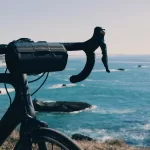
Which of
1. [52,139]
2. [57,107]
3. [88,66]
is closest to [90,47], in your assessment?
[88,66]

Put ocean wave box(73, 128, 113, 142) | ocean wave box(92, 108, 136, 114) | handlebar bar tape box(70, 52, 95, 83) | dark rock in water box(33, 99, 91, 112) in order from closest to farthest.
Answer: handlebar bar tape box(70, 52, 95, 83), ocean wave box(73, 128, 113, 142), ocean wave box(92, 108, 136, 114), dark rock in water box(33, 99, 91, 112)

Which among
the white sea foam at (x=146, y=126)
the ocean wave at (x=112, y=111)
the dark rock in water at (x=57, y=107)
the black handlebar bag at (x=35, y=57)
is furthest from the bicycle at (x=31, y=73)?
the dark rock in water at (x=57, y=107)

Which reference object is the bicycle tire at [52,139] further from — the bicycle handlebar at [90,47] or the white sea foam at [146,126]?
the white sea foam at [146,126]

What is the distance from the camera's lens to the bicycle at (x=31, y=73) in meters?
2.67

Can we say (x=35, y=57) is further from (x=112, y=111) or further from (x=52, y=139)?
(x=112, y=111)

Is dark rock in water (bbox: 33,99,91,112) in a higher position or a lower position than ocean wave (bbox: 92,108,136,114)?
lower

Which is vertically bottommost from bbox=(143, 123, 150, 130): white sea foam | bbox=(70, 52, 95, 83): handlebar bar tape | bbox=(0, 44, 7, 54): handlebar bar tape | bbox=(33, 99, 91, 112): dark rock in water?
bbox=(33, 99, 91, 112): dark rock in water

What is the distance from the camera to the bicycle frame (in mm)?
2874

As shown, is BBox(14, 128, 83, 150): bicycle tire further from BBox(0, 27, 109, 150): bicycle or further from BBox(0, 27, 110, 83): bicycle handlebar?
BBox(0, 27, 110, 83): bicycle handlebar

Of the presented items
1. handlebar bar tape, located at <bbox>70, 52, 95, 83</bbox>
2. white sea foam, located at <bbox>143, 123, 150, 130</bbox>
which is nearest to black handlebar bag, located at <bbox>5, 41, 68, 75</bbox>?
handlebar bar tape, located at <bbox>70, 52, 95, 83</bbox>

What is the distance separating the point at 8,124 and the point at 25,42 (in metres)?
0.67

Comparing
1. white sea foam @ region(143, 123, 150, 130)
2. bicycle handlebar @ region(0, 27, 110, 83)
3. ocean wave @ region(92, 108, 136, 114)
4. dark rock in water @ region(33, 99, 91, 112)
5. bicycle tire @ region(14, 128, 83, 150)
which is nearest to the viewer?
bicycle tire @ region(14, 128, 83, 150)

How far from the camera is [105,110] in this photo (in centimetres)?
4847

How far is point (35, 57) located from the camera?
2680 millimetres
